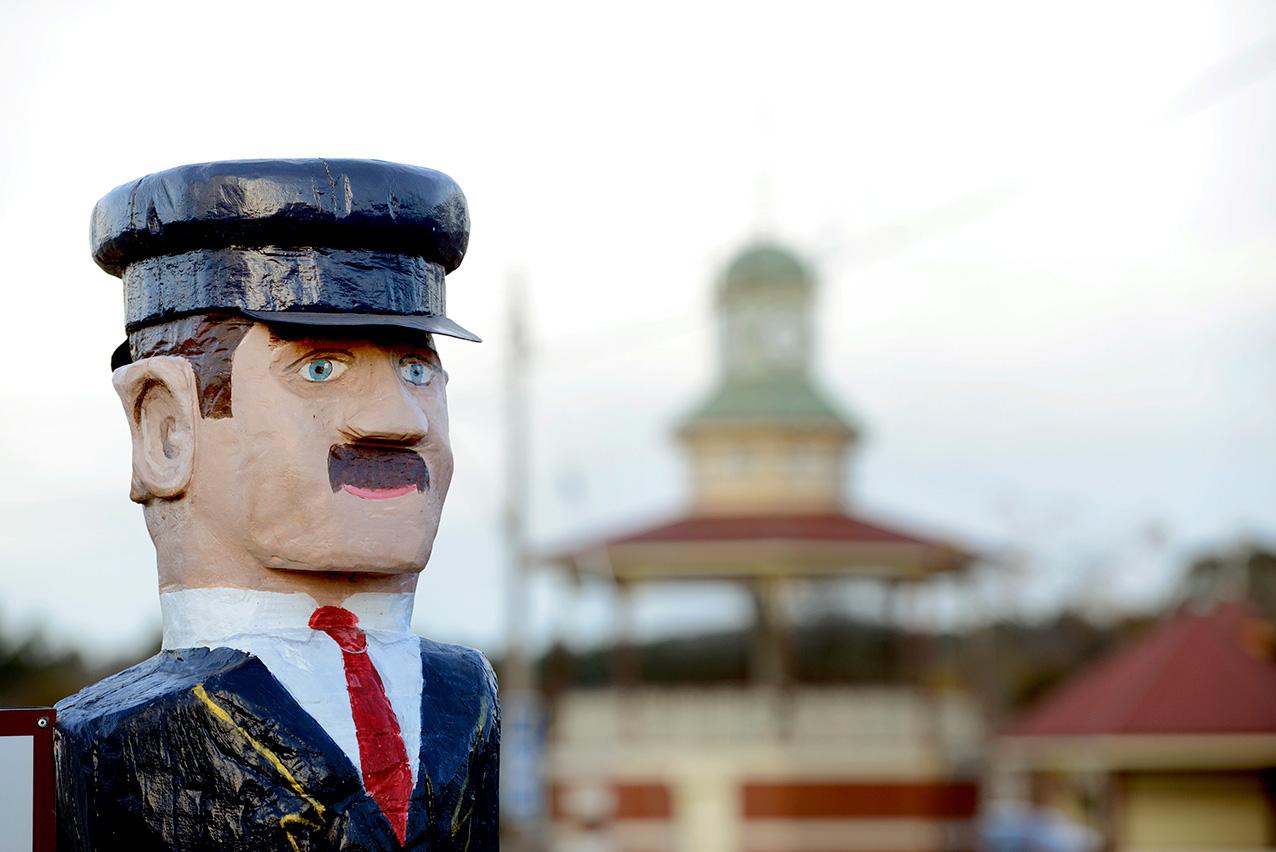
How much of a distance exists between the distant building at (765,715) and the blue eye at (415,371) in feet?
63.1

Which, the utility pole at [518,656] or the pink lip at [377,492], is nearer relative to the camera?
the pink lip at [377,492]

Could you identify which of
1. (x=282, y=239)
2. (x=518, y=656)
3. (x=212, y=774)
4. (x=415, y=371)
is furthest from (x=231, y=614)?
(x=518, y=656)

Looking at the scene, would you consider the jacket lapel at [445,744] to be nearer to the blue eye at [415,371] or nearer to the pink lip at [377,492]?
the pink lip at [377,492]

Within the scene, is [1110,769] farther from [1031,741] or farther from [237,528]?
[237,528]

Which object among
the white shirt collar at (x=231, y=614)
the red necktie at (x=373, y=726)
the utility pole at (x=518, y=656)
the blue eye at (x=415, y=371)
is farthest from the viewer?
the utility pole at (x=518, y=656)

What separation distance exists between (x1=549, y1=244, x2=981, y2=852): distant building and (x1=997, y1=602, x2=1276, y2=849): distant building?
2056mm

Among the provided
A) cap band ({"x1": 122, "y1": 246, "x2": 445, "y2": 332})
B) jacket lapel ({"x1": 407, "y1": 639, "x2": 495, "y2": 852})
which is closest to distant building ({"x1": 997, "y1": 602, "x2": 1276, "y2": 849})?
jacket lapel ({"x1": 407, "y1": 639, "x2": 495, "y2": 852})

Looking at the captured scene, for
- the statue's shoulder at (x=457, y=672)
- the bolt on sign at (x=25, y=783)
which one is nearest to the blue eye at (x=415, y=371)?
the statue's shoulder at (x=457, y=672)

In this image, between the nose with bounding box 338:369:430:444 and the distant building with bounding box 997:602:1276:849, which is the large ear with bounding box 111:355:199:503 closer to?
the nose with bounding box 338:369:430:444

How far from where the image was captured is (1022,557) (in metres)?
43.7

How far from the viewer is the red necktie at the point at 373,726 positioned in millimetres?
4062

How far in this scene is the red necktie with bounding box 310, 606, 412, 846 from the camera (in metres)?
4.06

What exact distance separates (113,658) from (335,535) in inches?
1572

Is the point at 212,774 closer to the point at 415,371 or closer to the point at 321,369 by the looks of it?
the point at 321,369
